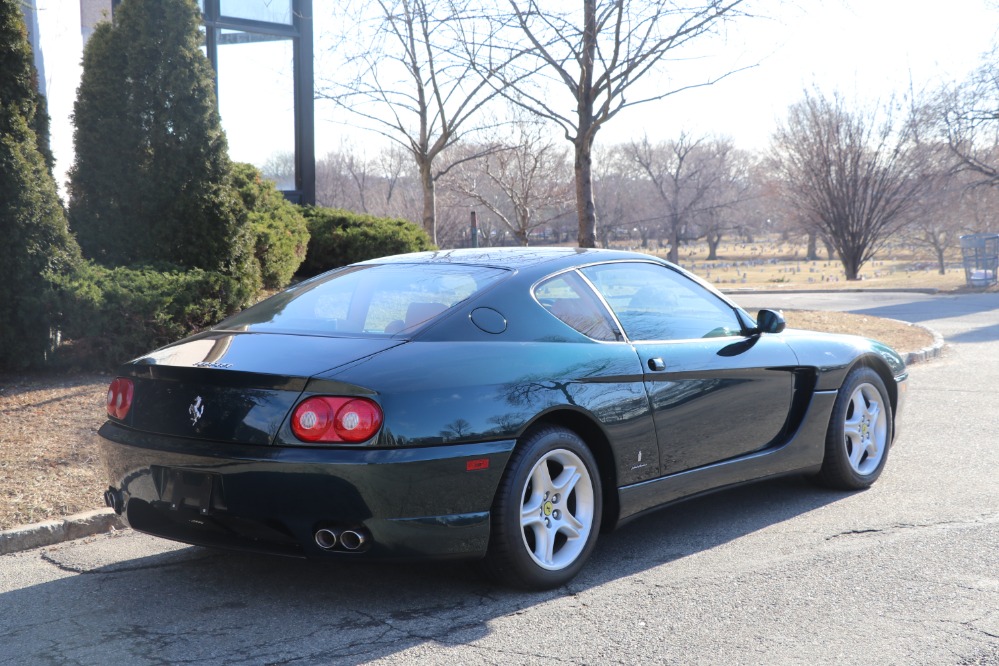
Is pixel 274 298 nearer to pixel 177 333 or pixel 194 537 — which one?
pixel 194 537

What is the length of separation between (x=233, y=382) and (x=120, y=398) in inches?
28.7

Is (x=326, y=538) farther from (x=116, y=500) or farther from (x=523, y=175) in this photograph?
(x=523, y=175)

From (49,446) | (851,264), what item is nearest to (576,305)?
(49,446)

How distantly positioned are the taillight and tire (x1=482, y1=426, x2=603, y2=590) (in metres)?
1.59

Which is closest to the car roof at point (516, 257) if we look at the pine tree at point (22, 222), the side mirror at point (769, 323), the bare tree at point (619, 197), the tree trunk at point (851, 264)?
the side mirror at point (769, 323)

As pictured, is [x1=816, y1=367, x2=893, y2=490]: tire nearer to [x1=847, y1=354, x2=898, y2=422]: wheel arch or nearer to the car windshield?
[x1=847, y1=354, x2=898, y2=422]: wheel arch

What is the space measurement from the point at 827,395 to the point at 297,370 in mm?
3083

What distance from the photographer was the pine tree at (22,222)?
26.5ft

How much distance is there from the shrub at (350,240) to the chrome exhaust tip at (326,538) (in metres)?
10.5

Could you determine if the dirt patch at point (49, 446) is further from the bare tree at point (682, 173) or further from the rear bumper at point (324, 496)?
the bare tree at point (682, 173)

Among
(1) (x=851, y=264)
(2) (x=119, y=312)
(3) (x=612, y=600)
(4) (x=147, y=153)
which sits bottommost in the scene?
(3) (x=612, y=600)

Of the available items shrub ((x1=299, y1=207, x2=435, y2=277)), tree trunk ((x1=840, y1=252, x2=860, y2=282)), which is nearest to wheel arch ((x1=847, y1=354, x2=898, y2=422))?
shrub ((x1=299, y1=207, x2=435, y2=277))

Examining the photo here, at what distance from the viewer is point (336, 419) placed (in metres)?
3.59

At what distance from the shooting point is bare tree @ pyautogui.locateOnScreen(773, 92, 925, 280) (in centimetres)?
3606
